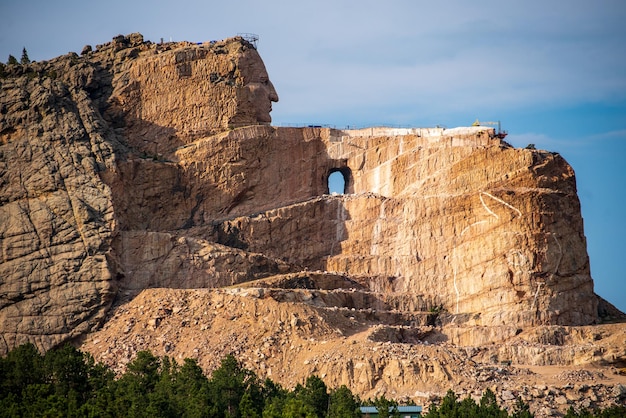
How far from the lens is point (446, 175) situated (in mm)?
91250

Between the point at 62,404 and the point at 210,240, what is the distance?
16606 millimetres

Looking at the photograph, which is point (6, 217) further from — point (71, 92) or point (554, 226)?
point (554, 226)

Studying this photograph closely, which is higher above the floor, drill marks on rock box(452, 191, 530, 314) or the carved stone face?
the carved stone face

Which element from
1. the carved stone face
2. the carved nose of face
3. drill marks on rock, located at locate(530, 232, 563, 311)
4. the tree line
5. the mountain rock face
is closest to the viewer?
the tree line

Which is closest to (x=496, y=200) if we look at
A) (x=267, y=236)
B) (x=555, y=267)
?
(x=555, y=267)

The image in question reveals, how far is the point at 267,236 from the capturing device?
90.9 m

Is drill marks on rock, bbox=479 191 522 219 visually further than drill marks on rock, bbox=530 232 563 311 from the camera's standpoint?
Yes

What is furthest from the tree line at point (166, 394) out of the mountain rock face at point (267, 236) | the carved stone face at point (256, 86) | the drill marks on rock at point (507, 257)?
the carved stone face at point (256, 86)

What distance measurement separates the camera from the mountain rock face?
3246 inches

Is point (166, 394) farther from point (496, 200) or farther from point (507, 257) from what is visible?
point (496, 200)

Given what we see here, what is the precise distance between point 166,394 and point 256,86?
21357 mm

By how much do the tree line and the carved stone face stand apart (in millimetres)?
16662

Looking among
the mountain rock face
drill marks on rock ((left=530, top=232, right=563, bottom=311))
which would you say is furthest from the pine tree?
drill marks on rock ((left=530, top=232, right=563, bottom=311))

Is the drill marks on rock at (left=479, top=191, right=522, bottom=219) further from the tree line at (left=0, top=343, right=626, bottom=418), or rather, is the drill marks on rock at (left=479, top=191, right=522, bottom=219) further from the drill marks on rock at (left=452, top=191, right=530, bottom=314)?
the tree line at (left=0, top=343, right=626, bottom=418)
